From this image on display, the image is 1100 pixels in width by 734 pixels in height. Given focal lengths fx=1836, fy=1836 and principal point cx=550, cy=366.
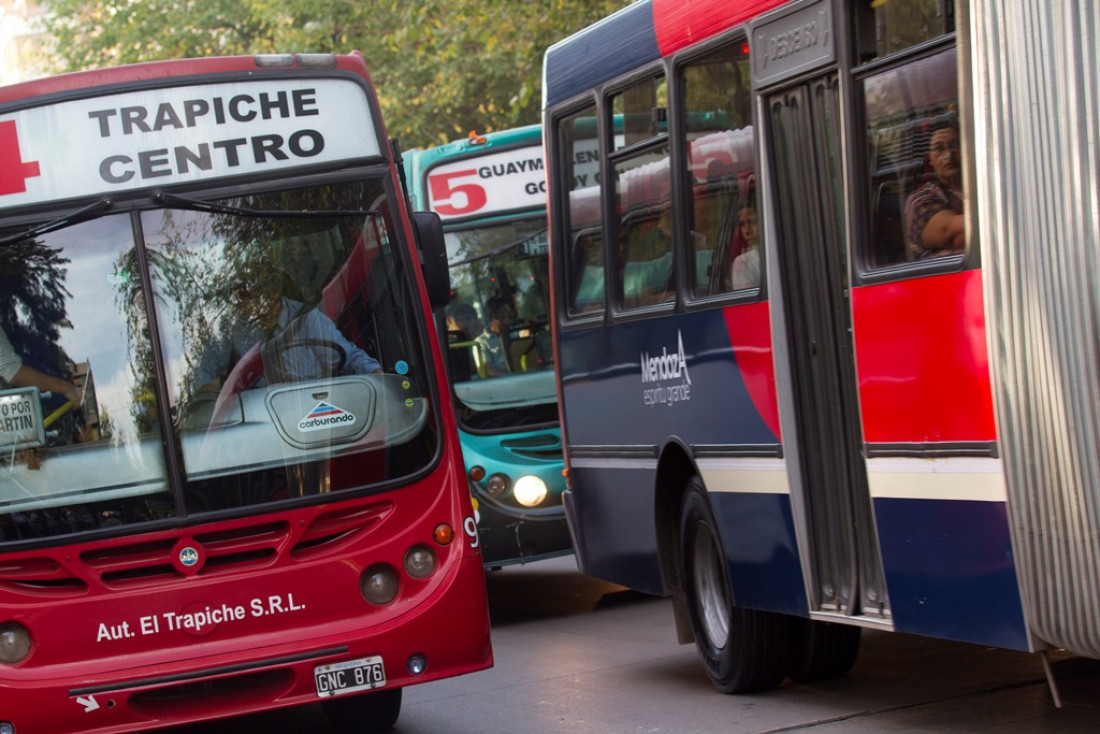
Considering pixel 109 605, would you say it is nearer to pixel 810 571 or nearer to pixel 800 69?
pixel 810 571

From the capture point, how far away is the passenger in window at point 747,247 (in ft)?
25.1

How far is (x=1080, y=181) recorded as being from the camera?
5332 mm

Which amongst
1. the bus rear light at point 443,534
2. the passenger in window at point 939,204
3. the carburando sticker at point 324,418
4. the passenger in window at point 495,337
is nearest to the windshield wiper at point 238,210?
the carburando sticker at point 324,418

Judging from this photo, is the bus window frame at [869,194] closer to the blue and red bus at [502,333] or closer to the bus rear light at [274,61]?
the bus rear light at [274,61]

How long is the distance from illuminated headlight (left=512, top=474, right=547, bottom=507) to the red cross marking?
588 centimetres

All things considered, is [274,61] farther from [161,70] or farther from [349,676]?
[349,676]

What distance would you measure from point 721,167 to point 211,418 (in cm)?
249

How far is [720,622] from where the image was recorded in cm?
859

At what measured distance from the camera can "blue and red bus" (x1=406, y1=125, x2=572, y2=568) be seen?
12.5 meters

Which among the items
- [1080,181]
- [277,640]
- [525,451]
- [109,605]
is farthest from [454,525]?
[525,451]

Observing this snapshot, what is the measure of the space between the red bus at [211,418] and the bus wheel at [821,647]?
184 centimetres

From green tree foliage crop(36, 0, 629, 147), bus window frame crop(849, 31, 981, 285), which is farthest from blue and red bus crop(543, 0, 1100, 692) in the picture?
green tree foliage crop(36, 0, 629, 147)

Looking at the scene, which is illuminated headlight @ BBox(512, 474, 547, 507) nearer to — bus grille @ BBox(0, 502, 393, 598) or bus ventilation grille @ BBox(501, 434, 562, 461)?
bus ventilation grille @ BBox(501, 434, 562, 461)

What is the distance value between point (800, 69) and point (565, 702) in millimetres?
3228
